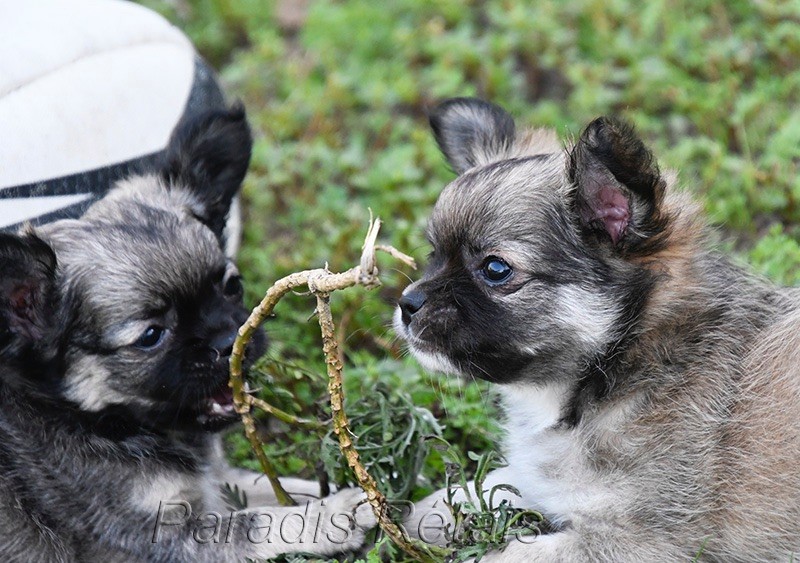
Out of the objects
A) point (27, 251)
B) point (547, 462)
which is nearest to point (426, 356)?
point (547, 462)

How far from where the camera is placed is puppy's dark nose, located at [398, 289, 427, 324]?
381cm

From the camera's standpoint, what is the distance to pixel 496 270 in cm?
373

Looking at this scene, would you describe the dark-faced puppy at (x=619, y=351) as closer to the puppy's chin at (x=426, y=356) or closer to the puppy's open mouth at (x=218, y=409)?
the puppy's chin at (x=426, y=356)

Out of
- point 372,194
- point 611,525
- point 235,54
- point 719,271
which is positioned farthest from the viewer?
point 235,54

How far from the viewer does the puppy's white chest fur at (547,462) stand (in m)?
3.67

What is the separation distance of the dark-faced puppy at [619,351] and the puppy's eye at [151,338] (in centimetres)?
89

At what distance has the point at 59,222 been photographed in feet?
13.9

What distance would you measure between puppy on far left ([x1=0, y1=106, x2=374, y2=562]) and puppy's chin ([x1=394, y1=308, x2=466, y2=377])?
0.60 m

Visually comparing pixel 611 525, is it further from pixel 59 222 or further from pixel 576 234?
pixel 59 222

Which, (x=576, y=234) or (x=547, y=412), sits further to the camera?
(x=547, y=412)

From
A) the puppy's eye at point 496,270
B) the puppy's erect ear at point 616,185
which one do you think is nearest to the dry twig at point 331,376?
the puppy's eye at point 496,270

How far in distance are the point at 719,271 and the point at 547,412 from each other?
2.60 ft

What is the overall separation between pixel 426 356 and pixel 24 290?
4.77 ft

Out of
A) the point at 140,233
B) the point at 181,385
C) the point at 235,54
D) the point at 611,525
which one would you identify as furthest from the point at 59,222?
the point at 235,54
